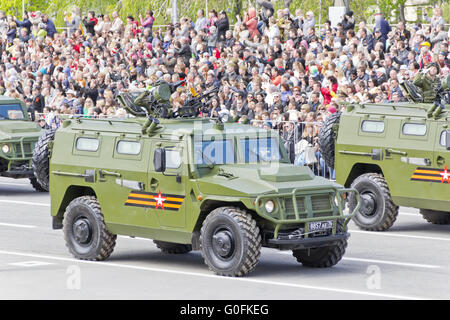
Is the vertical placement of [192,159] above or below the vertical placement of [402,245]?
above

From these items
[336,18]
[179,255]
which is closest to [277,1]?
[336,18]

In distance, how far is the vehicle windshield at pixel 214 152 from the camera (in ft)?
50.5

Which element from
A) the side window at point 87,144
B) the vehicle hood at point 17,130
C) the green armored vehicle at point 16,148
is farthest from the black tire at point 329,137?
the vehicle hood at point 17,130

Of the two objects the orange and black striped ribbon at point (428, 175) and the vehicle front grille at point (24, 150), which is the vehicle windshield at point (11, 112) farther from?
the orange and black striped ribbon at point (428, 175)

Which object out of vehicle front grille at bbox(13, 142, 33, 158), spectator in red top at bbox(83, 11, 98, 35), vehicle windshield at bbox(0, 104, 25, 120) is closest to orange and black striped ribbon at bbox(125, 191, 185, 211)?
vehicle front grille at bbox(13, 142, 33, 158)

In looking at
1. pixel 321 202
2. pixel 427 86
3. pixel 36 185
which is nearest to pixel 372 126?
pixel 427 86

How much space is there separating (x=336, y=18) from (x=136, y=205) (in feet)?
65.8

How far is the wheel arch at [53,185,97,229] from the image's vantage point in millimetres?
16797

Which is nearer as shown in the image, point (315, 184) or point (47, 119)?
point (315, 184)

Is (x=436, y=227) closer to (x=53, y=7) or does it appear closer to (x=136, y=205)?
(x=136, y=205)

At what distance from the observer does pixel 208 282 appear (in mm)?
14617

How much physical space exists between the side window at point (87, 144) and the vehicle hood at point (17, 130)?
370 inches

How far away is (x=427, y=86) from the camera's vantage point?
20.5 m

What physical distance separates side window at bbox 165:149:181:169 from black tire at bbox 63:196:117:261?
1.44 metres
